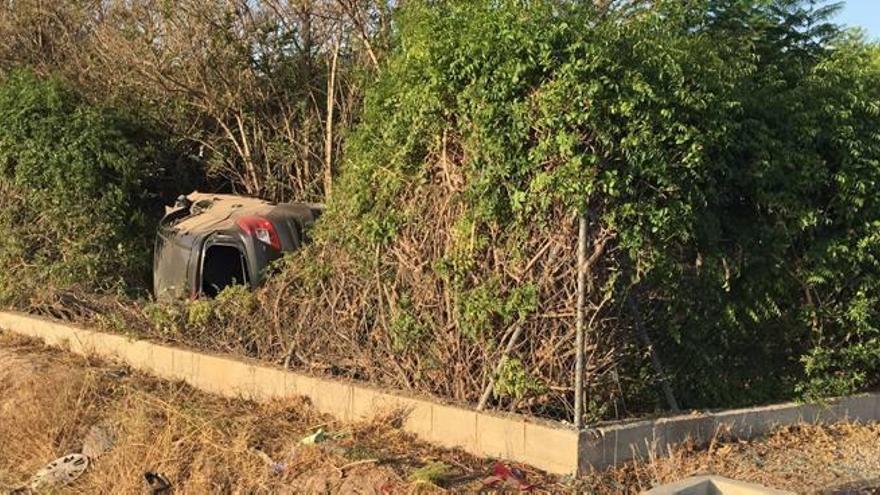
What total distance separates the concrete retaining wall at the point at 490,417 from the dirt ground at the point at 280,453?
10 centimetres

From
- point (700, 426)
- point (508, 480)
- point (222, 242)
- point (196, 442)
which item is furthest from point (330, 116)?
point (508, 480)

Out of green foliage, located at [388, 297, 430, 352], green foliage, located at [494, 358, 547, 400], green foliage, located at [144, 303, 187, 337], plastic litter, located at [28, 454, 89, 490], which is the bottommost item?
plastic litter, located at [28, 454, 89, 490]

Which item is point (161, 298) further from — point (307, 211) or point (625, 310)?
point (625, 310)

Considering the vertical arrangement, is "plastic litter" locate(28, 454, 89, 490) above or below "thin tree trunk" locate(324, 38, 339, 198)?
below

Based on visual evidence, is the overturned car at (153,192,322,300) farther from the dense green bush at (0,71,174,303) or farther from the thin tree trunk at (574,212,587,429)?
the thin tree trunk at (574,212,587,429)

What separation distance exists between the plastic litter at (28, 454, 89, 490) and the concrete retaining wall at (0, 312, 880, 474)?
4.73ft

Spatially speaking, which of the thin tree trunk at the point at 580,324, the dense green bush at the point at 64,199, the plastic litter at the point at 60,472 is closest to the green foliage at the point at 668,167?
the thin tree trunk at the point at 580,324

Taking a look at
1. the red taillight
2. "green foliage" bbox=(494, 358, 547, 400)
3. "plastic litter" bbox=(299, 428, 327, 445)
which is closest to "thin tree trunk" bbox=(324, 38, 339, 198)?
the red taillight

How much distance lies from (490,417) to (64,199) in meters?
6.55

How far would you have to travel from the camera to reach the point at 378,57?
9.16m

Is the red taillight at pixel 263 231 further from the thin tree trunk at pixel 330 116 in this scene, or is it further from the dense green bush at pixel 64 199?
the dense green bush at pixel 64 199

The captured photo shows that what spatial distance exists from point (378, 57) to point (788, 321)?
4.89 metres

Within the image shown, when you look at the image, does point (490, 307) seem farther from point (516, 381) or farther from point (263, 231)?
point (263, 231)

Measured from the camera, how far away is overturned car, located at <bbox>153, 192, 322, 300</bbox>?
883 centimetres
